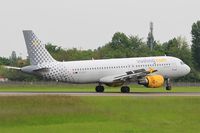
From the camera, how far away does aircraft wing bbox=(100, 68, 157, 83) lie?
7300 centimetres

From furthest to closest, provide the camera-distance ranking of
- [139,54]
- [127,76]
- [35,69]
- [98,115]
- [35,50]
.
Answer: [139,54] < [35,50] < [35,69] < [127,76] < [98,115]

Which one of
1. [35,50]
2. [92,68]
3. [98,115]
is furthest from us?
[35,50]

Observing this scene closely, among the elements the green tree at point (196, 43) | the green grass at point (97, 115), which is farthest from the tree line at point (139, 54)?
the green grass at point (97, 115)

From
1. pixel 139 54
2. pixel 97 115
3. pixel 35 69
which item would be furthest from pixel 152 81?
pixel 139 54

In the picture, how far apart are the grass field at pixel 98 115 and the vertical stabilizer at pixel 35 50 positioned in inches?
920

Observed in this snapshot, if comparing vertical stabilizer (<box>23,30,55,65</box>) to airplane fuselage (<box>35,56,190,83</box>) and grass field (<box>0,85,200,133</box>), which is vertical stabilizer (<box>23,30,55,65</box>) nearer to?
airplane fuselage (<box>35,56,190,83</box>)

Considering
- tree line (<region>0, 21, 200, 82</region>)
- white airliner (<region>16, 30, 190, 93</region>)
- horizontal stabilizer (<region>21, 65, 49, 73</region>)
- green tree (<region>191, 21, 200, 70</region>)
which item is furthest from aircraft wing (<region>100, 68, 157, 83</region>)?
green tree (<region>191, 21, 200, 70</region>)

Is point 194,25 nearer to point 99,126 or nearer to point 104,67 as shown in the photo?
point 104,67

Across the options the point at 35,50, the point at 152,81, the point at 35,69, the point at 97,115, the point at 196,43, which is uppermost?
the point at 196,43

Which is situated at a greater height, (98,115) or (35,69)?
(35,69)

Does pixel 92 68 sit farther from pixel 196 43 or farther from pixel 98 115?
pixel 196 43

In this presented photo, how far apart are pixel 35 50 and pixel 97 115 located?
3460 cm

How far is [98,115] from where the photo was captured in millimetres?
42469

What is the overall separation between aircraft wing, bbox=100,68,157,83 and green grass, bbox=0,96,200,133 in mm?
19784
